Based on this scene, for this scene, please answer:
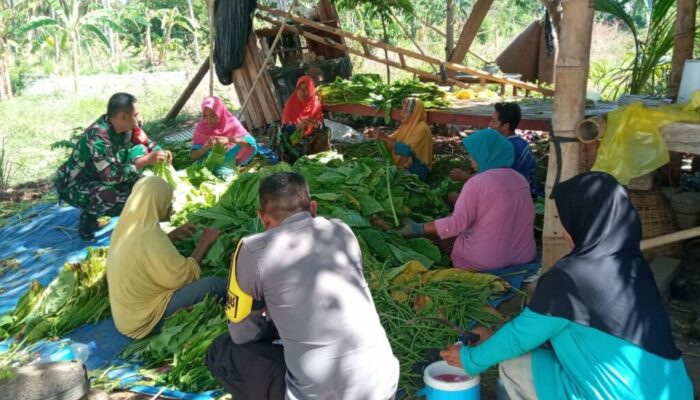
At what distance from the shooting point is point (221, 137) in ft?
19.9

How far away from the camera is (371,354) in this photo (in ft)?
7.31

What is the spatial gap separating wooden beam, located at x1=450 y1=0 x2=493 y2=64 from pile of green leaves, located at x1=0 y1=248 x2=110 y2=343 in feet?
20.7

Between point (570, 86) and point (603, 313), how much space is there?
1358mm

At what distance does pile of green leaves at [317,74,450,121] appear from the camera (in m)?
6.89

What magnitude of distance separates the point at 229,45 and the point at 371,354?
6.96m

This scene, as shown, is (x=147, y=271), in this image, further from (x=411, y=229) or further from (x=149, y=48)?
(x=149, y=48)

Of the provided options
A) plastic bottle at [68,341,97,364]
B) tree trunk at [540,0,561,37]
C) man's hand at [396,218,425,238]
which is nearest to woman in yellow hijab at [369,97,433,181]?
man's hand at [396,218,425,238]

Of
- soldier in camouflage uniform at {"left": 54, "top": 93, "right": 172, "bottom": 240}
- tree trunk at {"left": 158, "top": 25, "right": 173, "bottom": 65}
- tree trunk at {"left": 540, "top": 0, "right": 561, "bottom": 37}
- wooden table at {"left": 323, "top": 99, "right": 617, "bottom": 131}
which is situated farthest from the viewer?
tree trunk at {"left": 158, "top": 25, "right": 173, "bottom": 65}

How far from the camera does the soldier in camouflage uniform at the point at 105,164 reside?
16.6 feet

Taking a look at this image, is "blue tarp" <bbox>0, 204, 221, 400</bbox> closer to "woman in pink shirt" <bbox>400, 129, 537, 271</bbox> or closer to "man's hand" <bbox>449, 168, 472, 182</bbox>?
"woman in pink shirt" <bbox>400, 129, 537, 271</bbox>

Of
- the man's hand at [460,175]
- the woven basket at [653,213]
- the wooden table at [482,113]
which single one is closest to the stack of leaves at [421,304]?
the woven basket at [653,213]

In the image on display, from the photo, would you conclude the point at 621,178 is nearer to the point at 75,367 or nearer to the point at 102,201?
the point at 75,367

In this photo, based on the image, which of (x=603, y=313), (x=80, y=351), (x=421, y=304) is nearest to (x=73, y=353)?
(x=80, y=351)

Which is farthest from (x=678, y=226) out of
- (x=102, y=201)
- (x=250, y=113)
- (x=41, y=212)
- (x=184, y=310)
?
(x=250, y=113)
